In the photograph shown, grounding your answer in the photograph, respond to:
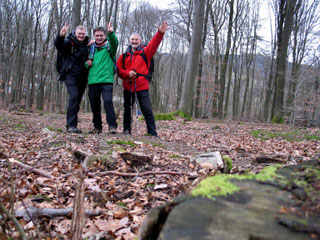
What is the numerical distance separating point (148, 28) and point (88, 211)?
2871 cm

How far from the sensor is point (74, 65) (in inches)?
225

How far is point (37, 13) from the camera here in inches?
867

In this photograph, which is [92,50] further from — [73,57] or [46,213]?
[46,213]

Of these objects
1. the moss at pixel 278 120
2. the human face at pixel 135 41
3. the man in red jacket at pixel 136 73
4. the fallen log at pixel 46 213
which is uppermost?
the human face at pixel 135 41

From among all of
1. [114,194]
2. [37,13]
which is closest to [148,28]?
[37,13]

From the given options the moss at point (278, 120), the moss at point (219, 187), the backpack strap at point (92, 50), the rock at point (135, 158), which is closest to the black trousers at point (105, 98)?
the backpack strap at point (92, 50)

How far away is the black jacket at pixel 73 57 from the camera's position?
5566mm

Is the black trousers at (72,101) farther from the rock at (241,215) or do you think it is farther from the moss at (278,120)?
the moss at (278,120)

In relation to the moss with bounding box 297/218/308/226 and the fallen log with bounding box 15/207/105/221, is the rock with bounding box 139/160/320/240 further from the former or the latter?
the fallen log with bounding box 15/207/105/221

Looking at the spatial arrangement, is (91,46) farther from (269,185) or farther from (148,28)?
(148,28)

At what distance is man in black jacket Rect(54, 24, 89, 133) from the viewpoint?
5590 mm

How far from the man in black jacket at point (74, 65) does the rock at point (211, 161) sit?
330 cm

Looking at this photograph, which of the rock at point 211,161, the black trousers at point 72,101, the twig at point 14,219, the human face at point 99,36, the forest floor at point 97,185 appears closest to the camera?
the twig at point 14,219

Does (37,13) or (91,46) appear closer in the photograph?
(91,46)
